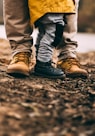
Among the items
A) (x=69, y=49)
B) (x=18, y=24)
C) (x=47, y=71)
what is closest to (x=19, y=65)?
(x=47, y=71)

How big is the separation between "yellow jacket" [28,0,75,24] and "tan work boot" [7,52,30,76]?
0.24 metres

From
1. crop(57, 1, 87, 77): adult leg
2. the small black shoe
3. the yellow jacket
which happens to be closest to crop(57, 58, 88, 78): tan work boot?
crop(57, 1, 87, 77): adult leg

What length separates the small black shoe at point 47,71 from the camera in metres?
2.19

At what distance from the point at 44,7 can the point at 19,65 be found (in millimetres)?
358

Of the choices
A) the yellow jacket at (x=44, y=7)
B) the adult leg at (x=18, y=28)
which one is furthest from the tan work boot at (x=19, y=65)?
the yellow jacket at (x=44, y=7)

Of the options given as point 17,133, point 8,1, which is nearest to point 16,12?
point 8,1

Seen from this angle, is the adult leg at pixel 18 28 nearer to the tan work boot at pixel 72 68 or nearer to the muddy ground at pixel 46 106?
the muddy ground at pixel 46 106

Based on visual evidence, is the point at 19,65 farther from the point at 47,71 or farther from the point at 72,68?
the point at 72,68

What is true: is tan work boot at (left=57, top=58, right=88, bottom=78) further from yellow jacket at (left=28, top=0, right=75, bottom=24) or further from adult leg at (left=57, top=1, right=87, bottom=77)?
yellow jacket at (left=28, top=0, right=75, bottom=24)

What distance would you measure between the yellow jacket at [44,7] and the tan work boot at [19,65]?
242 mm

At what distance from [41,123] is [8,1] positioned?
3.53 ft

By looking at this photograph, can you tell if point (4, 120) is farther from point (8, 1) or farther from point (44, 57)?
point (8, 1)

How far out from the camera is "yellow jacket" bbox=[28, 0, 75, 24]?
209cm

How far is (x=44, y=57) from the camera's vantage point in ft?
7.12
